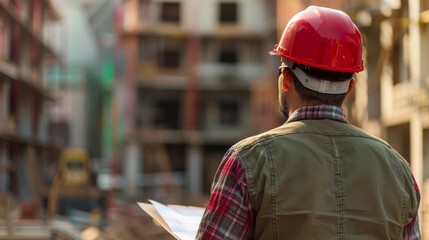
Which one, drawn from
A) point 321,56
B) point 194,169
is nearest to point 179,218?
point 321,56

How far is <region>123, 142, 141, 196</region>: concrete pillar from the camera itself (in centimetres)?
4038

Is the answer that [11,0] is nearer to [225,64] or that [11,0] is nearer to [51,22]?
[51,22]

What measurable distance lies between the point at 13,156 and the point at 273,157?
1173 inches

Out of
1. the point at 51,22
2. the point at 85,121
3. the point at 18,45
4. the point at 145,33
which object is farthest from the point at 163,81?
the point at 85,121

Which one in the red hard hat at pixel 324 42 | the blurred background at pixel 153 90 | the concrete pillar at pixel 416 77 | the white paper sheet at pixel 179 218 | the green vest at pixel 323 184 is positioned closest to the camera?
the green vest at pixel 323 184

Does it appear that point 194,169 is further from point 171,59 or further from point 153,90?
point 171,59

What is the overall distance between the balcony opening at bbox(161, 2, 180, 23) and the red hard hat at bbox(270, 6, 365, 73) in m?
38.7

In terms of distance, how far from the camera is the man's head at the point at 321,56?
2301 millimetres

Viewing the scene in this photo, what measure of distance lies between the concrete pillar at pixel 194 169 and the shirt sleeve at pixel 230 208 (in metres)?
38.1

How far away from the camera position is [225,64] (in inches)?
1638

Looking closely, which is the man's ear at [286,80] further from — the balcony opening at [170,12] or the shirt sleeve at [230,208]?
the balcony opening at [170,12]

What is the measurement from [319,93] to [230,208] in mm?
410

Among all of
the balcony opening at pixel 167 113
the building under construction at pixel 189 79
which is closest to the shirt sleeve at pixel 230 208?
the building under construction at pixel 189 79

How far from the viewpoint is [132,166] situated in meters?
40.8
